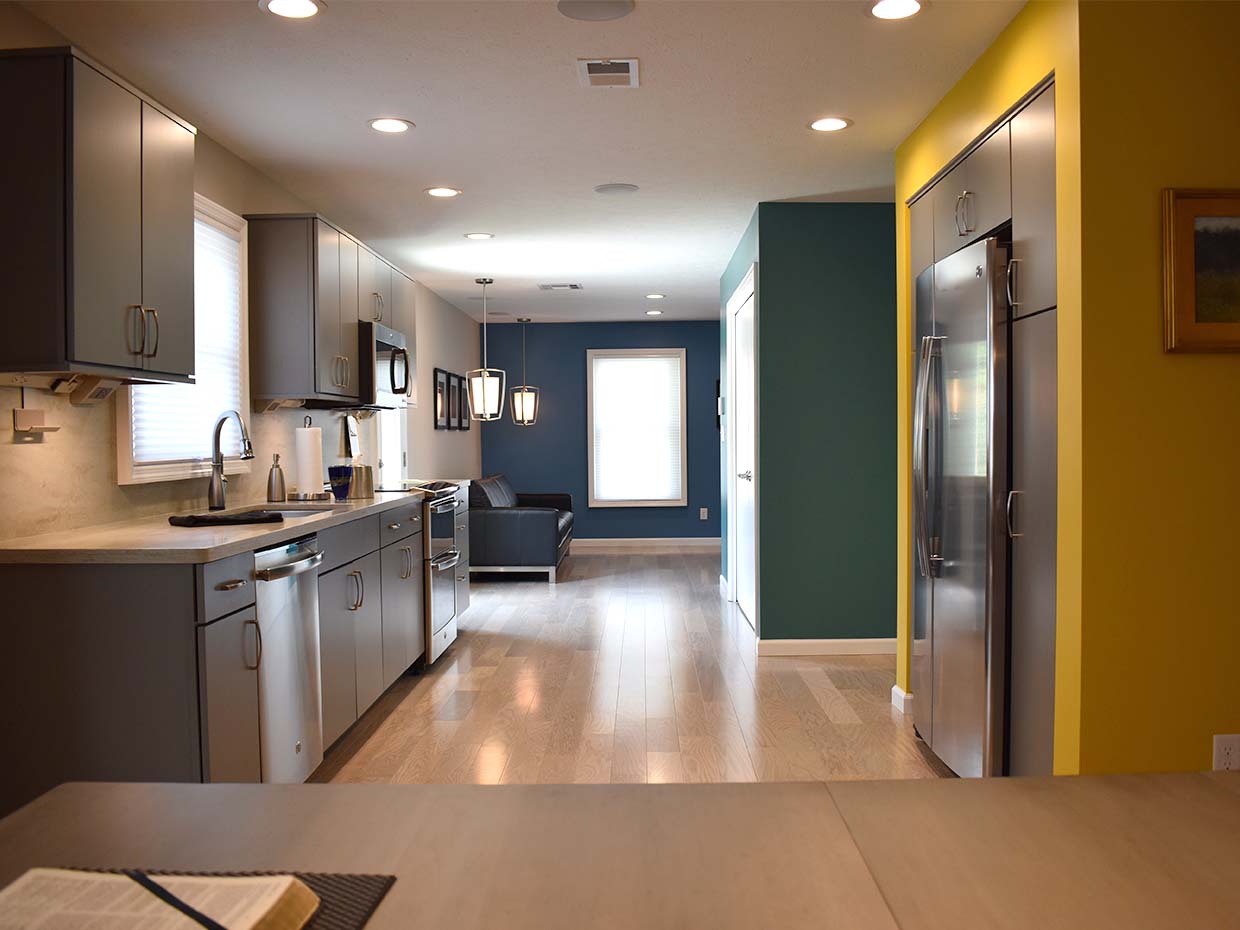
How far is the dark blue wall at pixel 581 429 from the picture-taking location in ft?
34.6

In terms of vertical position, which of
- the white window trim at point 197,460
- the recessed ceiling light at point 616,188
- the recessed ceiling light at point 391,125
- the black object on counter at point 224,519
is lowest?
the black object on counter at point 224,519

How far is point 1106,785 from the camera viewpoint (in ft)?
3.41

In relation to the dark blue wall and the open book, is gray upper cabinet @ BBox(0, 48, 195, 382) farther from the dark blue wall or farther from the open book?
the dark blue wall

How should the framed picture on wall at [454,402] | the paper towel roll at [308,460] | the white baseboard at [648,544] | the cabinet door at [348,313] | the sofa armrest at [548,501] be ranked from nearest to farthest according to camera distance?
the paper towel roll at [308,460], the cabinet door at [348,313], the framed picture on wall at [454,402], the sofa armrest at [548,501], the white baseboard at [648,544]

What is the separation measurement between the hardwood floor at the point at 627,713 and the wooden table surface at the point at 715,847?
2.30 metres

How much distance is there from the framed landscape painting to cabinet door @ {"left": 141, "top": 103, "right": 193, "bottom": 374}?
2786 mm

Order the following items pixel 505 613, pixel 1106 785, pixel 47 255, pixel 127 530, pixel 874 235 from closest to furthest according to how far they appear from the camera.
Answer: pixel 1106 785 < pixel 47 255 < pixel 127 530 < pixel 874 235 < pixel 505 613

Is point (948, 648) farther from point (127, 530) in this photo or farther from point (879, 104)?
point (127, 530)

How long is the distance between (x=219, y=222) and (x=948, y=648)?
328 centimetres

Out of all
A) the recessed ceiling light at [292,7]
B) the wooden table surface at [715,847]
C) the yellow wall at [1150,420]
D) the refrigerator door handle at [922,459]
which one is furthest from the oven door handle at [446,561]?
the wooden table surface at [715,847]

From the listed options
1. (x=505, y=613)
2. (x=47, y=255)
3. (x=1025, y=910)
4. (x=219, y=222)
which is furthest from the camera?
(x=505, y=613)

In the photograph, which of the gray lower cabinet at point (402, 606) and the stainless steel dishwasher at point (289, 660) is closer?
the stainless steel dishwasher at point (289, 660)

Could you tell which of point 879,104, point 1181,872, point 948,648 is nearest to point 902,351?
point 879,104

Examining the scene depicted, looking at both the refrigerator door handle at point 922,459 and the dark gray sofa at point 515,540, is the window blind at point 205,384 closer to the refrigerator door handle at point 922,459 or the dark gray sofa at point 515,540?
the refrigerator door handle at point 922,459
